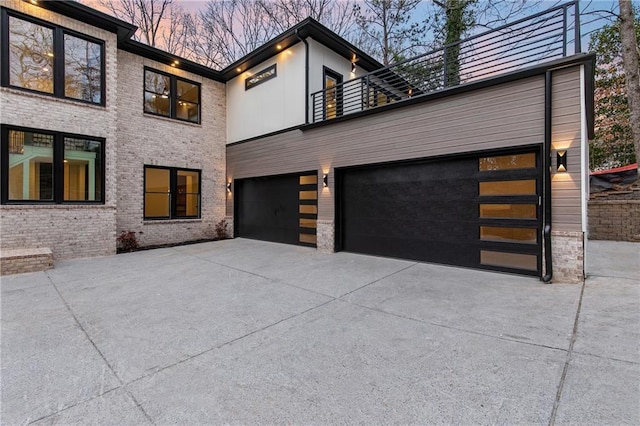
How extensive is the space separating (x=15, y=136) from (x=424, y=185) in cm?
952

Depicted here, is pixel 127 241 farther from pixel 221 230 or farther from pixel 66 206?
pixel 221 230

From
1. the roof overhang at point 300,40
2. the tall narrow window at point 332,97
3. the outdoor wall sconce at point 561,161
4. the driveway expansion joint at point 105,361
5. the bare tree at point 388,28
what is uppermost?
the bare tree at point 388,28

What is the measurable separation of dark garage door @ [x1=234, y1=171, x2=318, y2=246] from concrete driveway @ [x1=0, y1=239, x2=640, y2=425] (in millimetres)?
3955

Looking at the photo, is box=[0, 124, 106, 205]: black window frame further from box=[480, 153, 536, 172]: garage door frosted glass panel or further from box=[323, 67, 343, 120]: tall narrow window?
box=[480, 153, 536, 172]: garage door frosted glass panel

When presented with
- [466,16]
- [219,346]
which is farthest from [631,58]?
[219,346]

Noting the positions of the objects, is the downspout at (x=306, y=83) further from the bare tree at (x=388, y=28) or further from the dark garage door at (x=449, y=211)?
the bare tree at (x=388, y=28)

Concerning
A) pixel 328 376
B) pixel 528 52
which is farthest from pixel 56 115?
pixel 528 52

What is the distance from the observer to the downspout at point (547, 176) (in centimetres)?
473

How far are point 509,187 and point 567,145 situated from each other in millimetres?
1066

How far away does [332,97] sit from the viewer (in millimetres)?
9102

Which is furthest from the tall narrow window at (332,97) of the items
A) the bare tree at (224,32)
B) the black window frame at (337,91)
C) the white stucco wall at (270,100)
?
the bare tree at (224,32)

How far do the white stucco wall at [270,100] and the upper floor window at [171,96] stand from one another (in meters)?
1.29

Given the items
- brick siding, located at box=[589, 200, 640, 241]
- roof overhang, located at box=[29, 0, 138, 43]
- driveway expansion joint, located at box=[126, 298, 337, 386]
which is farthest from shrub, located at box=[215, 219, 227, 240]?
brick siding, located at box=[589, 200, 640, 241]

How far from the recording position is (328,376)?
7.48 ft
